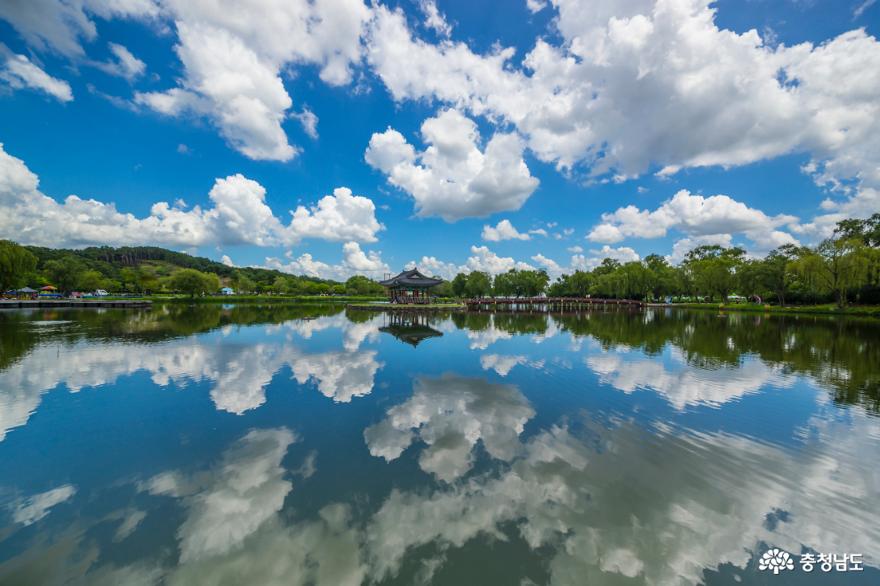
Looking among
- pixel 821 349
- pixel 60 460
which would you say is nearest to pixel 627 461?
Result: pixel 60 460

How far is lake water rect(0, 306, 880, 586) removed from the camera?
4453mm

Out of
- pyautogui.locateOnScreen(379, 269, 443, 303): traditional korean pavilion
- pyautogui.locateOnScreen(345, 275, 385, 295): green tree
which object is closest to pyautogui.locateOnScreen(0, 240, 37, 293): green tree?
pyautogui.locateOnScreen(379, 269, 443, 303): traditional korean pavilion

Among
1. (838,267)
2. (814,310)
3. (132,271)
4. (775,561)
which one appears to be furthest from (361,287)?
(775,561)

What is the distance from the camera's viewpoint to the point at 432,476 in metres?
6.38

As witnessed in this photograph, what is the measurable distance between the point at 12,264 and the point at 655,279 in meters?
115

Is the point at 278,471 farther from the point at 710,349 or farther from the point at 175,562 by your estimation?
the point at 710,349

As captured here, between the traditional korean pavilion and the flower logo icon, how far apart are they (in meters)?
47.9

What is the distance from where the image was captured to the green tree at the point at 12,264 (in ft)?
159

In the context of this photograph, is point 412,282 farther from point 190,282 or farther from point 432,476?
point 190,282

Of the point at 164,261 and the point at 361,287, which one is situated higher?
the point at 164,261

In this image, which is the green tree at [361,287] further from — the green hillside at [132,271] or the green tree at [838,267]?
the green tree at [838,267]

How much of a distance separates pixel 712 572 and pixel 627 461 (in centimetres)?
278

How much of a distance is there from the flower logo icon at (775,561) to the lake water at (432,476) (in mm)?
77

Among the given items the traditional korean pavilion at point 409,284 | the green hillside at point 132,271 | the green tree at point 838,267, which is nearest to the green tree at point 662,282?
the green tree at point 838,267
